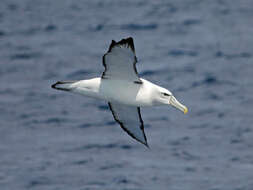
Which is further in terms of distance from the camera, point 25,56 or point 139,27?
point 139,27

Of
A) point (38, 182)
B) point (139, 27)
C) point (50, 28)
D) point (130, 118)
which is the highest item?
point (130, 118)

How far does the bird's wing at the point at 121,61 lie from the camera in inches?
463

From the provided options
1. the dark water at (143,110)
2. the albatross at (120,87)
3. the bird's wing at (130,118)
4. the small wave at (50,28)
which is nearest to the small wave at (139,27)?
the dark water at (143,110)

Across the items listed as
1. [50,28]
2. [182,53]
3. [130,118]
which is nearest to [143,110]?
[182,53]

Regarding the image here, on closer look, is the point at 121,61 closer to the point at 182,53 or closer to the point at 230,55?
the point at 230,55

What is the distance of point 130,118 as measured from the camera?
13.5 m

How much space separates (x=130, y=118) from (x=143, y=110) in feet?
69.9

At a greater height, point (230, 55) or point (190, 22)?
point (190, 22)

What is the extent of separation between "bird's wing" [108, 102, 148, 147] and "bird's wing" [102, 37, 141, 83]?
1.00m

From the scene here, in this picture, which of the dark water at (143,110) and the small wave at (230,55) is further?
the small wave at (230,55)

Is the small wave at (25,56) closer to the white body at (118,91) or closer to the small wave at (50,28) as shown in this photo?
the small wave at (50,28)

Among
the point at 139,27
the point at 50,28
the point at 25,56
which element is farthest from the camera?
the point at 50,28

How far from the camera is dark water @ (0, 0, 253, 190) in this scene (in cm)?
3209

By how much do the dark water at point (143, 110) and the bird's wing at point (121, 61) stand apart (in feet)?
56.7
